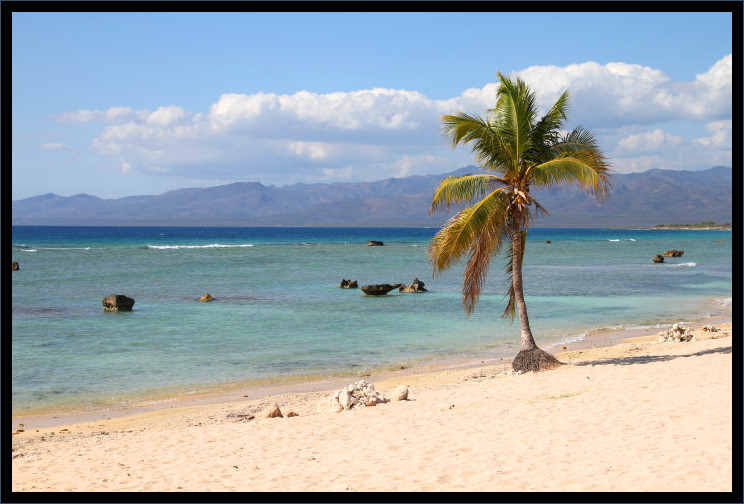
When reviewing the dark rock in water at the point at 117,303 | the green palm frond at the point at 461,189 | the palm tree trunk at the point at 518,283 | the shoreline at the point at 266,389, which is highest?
the green palm frond at the point at 461,189

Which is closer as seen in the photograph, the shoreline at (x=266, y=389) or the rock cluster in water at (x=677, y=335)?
the shoreline at (x=266, y=389)

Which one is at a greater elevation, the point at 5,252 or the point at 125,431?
the point at 5,252

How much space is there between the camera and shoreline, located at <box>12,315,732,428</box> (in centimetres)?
1360

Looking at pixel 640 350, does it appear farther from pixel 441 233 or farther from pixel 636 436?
pixel 636 436

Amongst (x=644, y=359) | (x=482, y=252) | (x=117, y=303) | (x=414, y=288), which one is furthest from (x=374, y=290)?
(x=644, y=359)

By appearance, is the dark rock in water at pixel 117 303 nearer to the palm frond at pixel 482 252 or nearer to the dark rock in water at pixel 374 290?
the dark rock in water at pixel 374 290

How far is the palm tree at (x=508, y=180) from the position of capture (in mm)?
14797

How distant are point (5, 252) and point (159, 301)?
99.1 ft

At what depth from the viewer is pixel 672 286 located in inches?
1591

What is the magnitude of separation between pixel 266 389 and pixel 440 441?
737 centimetres

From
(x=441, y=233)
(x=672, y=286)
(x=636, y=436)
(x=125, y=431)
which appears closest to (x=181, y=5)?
(x=636, y=436)

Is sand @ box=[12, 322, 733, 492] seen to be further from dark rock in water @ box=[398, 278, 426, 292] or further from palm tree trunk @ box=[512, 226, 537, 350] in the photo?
dark rock in water @ box=[398, 278, 426, 292]

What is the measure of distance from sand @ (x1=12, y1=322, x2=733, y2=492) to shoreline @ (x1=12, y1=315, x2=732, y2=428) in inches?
13.9

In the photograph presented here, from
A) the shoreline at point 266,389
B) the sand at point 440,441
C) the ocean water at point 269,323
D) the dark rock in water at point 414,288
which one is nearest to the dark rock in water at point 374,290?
the ocean water at point 269,323
